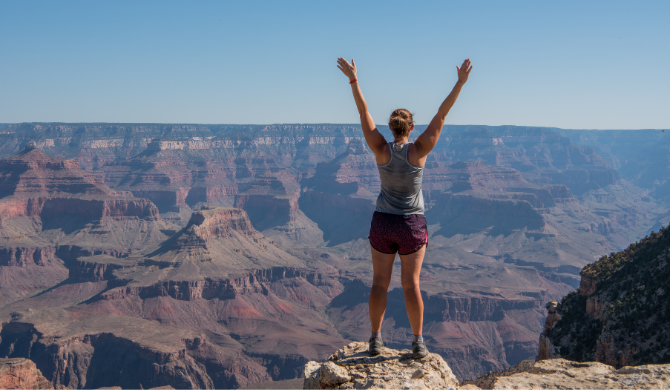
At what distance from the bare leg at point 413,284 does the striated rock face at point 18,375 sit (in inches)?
2027

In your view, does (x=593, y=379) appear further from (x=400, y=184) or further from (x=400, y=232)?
(x=400, y=184)

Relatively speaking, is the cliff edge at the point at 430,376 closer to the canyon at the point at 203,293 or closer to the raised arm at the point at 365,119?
Result: the raised arm at the point at 365,119

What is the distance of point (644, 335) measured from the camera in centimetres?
2577

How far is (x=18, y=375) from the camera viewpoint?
49719 millimetres

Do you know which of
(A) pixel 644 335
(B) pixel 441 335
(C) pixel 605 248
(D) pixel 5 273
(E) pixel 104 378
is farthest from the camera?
(C) pixel 605 248

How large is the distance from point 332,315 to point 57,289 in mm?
59871

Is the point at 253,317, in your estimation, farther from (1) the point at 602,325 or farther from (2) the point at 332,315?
(1) the point at 602,325

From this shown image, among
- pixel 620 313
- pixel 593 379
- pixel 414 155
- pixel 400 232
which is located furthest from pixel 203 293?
pixel 593 379

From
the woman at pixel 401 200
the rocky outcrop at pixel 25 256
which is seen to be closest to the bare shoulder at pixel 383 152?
the woman at pixel 401 200

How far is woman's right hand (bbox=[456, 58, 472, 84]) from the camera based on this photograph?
934 cm

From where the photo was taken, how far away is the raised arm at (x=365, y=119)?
938cm

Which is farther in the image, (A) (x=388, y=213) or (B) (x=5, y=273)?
(B) (x=5, y=273)

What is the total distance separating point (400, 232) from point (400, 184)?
2.73ft

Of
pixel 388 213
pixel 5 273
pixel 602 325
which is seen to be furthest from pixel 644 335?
pixel 5 273
